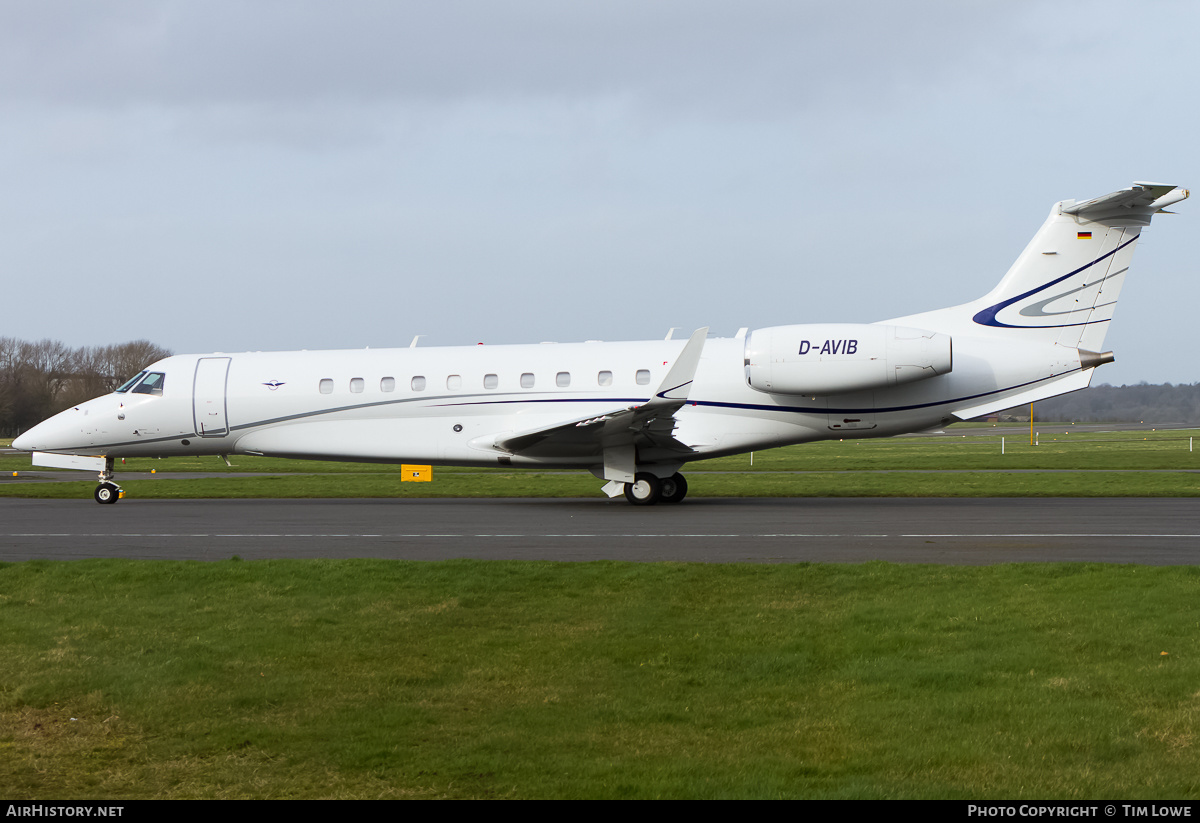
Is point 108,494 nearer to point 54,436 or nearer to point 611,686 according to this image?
point 54,436

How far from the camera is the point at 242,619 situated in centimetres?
834

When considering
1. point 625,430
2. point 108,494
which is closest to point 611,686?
point 625,430

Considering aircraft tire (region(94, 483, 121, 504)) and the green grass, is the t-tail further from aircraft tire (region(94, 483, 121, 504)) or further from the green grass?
aircraft tire (region(94, 483, 121, 504))

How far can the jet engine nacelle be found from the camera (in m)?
18.9

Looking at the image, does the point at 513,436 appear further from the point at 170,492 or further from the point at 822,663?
the point at 822,663

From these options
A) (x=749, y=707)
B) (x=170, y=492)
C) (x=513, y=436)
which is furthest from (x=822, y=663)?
(x=170, y=492)

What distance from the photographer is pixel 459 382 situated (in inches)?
828

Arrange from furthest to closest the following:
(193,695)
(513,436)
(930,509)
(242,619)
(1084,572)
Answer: (513,436)
(930,509)
(1084,572)
(242,619)
(193,695)

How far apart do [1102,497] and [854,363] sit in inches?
264

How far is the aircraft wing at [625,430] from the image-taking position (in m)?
18.5

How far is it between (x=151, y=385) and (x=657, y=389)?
456 inches

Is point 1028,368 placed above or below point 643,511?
above

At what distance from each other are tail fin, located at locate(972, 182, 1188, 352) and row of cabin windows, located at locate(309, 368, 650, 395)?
7.18 metres

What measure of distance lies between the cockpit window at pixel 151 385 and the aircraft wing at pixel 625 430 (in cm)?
820
